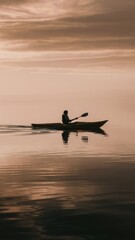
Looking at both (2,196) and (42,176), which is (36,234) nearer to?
(2,196)

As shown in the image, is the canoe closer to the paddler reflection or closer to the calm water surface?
the paddler reflection

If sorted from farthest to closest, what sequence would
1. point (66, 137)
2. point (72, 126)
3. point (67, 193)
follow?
1. point (72, 126)
2. point (66, 137)
3. point (67, 193)

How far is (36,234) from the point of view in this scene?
11297mm

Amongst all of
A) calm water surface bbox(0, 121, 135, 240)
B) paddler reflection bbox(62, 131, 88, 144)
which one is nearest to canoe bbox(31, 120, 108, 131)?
paddler reflection bbox(62, 131, 88, 144)

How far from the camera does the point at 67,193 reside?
15.7 m

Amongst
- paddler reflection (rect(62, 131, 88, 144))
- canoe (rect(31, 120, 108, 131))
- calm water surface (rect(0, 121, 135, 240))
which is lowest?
calm water surface (rect(0, 121, 135, 240))

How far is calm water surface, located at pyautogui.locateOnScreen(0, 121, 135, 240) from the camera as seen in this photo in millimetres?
11680

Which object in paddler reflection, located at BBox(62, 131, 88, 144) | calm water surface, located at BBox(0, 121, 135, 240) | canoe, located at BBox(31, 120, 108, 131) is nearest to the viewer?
calm water surface, located at BBox(0, 121, 135, 240)

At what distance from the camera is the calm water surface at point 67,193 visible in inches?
460

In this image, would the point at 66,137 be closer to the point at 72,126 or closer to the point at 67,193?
the point at 72,126

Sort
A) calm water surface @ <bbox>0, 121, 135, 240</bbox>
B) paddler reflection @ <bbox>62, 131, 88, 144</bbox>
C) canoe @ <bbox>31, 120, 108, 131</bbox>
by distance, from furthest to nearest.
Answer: canoe @ <bbox>31, 120, 108, 131</bbox>
paddler reflection @ <bbox>62, 131, 88, 144</bbox>
calm water surface @ <bbox>0, 121, 135, 240</bbox>

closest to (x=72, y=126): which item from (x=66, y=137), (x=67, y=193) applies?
(x=66, y=137)

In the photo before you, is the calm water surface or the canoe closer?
the calm water surface

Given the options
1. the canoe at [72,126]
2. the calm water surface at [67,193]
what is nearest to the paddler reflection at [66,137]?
the canoe at [72,126]
